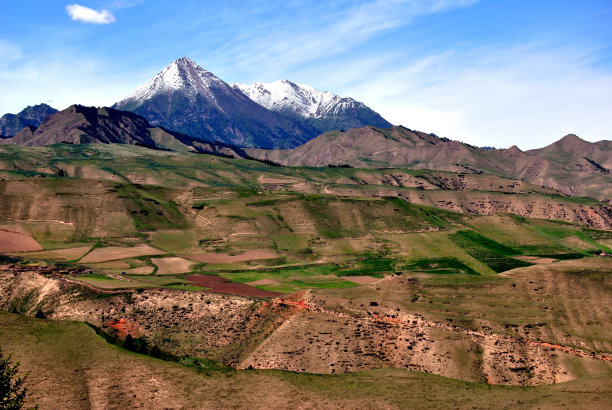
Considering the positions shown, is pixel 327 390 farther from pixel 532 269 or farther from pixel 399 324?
pixel 532 269

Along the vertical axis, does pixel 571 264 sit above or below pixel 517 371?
above

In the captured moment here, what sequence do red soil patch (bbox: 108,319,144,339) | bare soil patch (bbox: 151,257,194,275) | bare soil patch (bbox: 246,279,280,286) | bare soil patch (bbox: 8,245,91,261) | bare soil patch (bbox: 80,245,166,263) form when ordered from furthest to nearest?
bare soil patch (bbox: 80,245,166,263), bare soil patch (bbox: 8,245,91,261), bare soil patch (bbox: 151,257,194,275), bare soil patch (bbox: 246,279,280,286), red soil patch (bbox: 108,319,144,339)

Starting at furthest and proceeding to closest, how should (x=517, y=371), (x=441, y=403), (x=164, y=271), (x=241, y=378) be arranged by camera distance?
(x=164, y=271) → (x=517, y=371) → (x=241, y=378) → (x=441, y=403)

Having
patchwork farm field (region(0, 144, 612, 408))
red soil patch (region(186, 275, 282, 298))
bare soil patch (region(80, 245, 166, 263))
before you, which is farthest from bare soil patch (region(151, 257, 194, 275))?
red soil patch (region(186, 275, 282, 298))

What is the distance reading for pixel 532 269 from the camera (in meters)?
144

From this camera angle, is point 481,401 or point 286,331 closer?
point 481,401

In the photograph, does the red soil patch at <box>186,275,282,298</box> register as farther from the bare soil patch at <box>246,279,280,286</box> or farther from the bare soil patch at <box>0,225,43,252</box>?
the bare soil patch at <box>0,225,43,252</box>

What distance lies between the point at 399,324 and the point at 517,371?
2657 cm

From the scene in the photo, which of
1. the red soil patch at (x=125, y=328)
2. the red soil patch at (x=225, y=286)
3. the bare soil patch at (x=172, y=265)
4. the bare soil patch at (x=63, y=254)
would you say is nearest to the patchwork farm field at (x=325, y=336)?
the red soil patch at (x=125, y=328)

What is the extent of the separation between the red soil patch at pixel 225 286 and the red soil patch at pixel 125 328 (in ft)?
92.9

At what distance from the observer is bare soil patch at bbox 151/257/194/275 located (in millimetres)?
174000

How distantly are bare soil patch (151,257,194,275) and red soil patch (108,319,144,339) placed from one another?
53754 mm

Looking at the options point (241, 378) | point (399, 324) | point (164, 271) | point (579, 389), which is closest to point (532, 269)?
point (399, 324)

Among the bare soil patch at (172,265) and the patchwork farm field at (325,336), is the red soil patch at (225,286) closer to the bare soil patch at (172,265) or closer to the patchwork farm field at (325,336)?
the patchwork farm field at (325,336)
